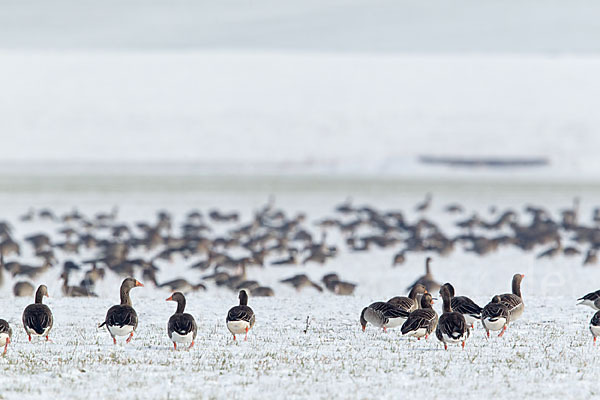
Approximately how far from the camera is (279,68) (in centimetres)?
12588

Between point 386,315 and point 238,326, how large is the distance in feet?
7.60

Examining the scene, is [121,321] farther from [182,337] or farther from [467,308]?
[467,308]

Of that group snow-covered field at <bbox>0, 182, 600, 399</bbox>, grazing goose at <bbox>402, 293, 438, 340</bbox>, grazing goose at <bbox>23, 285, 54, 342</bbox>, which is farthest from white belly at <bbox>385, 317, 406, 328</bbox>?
grazing goose at <bbox>23, 285, 54, 342</bbox>

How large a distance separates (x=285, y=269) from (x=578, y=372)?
54.6ft

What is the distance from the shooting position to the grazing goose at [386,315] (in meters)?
12.7

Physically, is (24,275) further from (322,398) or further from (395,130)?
(395,130)

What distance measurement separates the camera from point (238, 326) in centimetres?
1191

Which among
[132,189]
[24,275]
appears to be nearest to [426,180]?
[132,189]

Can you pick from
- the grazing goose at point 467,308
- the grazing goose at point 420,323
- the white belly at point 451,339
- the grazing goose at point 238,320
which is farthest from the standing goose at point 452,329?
the grazing goose at point 238,320

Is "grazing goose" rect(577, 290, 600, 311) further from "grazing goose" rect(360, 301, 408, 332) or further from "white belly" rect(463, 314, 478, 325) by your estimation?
"grazing goose" rect(360, 301, 408, 332)

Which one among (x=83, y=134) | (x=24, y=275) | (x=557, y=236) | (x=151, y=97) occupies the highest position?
(x=151, y=97)

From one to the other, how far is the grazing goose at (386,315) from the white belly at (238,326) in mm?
2046

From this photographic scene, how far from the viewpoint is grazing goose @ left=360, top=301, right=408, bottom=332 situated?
12.7 meters

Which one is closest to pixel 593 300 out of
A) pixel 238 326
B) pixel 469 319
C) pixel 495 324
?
pixel 469 319
